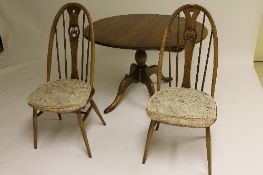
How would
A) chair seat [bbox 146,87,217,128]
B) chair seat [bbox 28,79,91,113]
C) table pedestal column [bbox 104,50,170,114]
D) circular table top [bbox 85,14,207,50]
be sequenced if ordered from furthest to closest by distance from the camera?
table pedestal column [bbox 104,50,170,114], circular table top [bbox 85,14,207,50], chair seat [bbox 28,79,91,113], chair seat [bbox 146,87,217,128]

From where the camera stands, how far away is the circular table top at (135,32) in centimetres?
205

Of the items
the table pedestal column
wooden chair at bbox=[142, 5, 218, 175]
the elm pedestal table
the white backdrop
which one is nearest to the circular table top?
the elm pedestal table

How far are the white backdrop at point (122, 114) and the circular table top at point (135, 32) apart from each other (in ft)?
1.98

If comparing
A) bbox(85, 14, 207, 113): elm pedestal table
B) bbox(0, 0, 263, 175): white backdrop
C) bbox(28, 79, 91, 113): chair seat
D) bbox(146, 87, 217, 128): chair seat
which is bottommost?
bbox(0, 0, 263, 175): white backdrop

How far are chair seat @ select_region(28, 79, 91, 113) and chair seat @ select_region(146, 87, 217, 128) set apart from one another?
1.40ft

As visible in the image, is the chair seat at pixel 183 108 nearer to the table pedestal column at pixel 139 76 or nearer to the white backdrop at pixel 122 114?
the white backdrop at pixel 122 114

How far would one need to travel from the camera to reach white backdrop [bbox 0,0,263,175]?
192 cm

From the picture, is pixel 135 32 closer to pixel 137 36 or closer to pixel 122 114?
pixel 137 36

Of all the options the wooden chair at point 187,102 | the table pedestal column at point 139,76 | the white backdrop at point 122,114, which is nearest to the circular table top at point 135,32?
the wooden chair at point 187,102

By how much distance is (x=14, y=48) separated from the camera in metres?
3.66

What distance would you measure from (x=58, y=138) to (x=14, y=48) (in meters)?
1.91

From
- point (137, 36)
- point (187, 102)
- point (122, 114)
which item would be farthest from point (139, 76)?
point (187, 102)

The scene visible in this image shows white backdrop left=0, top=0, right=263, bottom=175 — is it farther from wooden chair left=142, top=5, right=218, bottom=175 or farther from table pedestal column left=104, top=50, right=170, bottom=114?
wooden chair left=142, top=5, right=218, bottom=175

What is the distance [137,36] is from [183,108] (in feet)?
2.30
